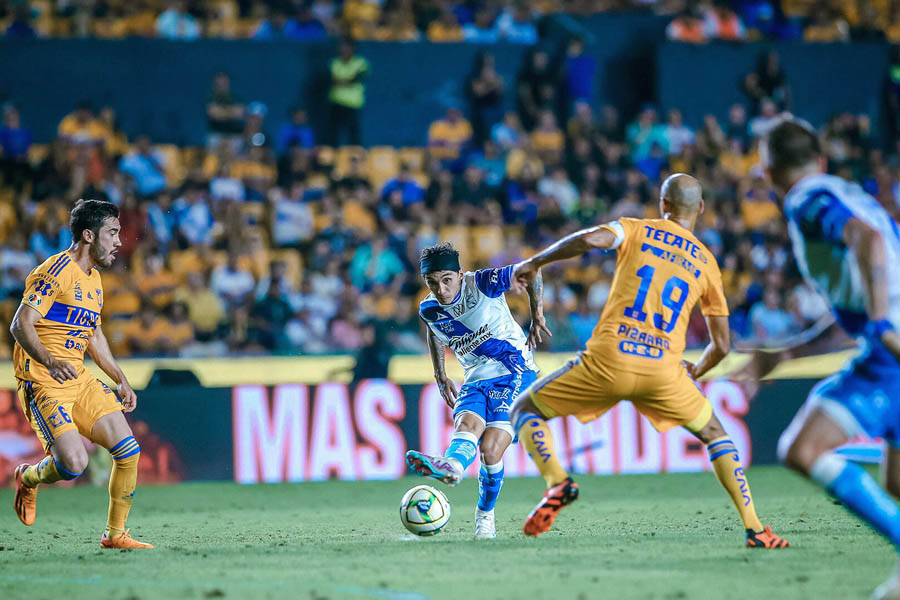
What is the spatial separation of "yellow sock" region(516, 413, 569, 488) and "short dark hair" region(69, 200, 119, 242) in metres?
3.31

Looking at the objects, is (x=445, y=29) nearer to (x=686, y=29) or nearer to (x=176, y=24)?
(x=686, y=29)

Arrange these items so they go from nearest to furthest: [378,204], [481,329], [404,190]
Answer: [481,329] < [378,204] < [404,190]

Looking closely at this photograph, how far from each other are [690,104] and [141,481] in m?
11.9

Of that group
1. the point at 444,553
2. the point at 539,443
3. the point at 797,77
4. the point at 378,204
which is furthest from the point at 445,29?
the point at 444,553

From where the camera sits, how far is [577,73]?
1945 cm

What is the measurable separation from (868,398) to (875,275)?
62cm

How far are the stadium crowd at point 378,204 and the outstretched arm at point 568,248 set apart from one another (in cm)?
689

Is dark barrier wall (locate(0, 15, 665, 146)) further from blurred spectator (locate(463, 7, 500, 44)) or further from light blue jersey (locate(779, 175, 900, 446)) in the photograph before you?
light blue jersey (locate(779, 175, 900, 446))

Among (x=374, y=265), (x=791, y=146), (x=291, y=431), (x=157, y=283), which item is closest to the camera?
(x=791, y=146)

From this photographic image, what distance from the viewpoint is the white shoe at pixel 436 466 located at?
733 centimetres

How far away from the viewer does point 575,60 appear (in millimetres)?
19406

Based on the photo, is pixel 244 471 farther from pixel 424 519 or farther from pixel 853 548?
pixel 853 548

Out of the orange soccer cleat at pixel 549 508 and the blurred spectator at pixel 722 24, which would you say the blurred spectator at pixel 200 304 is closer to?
the orange soccer cleat at pixel 549 508

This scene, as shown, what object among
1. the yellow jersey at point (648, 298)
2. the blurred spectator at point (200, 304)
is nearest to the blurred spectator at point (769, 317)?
the blurred spectator at point (200, 304)
